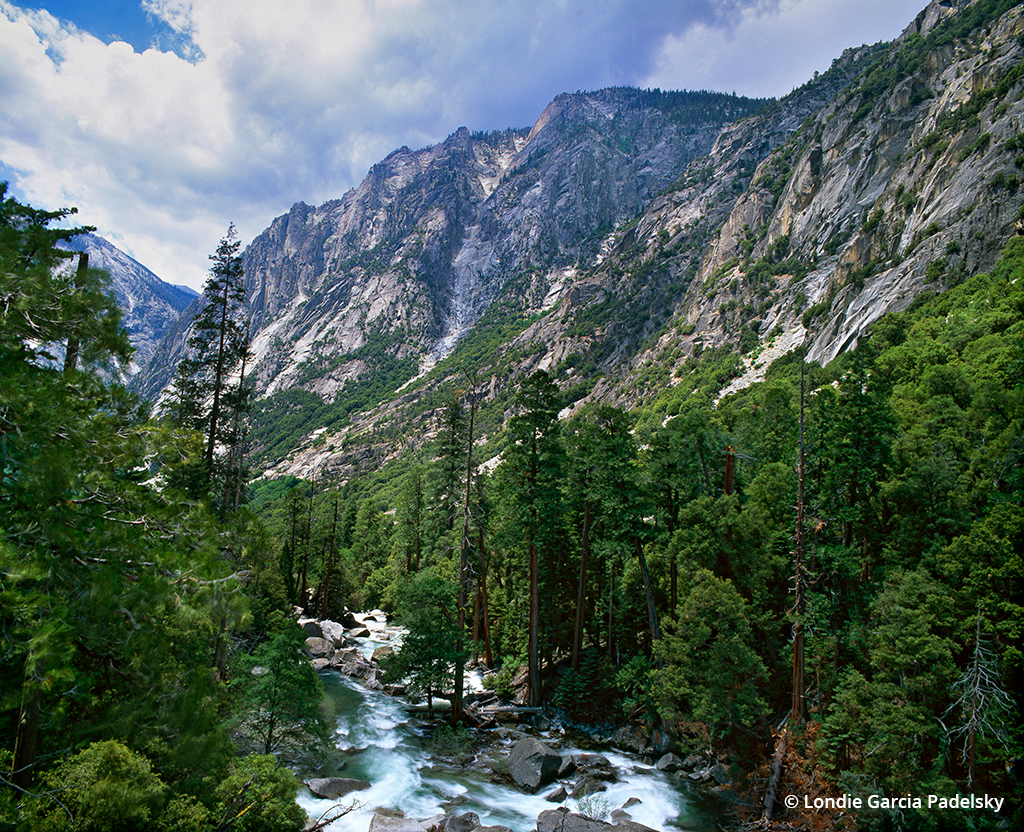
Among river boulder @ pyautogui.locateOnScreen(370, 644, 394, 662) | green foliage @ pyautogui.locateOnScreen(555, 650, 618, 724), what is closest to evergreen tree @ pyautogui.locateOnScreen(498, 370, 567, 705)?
green foliage @ pyautogui.locateOnScreen(555, 650, 618, 724)

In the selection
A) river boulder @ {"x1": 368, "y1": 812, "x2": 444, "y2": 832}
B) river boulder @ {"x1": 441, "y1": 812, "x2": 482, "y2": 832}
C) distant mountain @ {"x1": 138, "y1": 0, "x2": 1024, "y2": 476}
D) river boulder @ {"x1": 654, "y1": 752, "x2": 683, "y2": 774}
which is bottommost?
river boulder @ {"x1": 654, "y1": 752, "x2": 683, "y2": 774}

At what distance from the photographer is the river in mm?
14672

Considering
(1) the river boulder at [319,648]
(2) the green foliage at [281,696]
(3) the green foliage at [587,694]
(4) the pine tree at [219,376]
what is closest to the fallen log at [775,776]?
(3) the green foliage at [587,694]

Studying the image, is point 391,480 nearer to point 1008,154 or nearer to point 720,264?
point 720,264

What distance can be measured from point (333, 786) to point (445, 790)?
353 cm

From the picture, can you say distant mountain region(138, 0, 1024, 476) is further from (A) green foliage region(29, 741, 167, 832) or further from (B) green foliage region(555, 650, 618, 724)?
(B) green foliage region(555, 650, 618, 724)

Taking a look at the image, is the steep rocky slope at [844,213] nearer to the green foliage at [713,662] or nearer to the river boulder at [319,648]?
the green foliage at [713,662]

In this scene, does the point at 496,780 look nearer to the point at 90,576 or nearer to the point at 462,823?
the point at 462,823

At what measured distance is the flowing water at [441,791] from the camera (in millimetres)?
14641

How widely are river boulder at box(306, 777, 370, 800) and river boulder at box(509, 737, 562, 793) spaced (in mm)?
4915

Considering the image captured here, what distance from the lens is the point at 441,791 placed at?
16.2 m

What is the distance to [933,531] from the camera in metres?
17.6

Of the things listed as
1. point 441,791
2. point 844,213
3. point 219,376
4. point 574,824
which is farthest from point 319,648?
point 844,213

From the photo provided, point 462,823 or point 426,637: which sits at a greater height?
point 426,637
